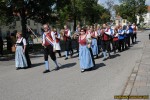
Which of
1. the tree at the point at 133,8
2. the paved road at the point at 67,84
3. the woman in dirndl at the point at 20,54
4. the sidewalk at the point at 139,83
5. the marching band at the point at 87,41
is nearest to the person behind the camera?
the sidewalk at the point at 139,83

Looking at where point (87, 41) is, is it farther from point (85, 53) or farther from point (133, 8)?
point (133, 8)

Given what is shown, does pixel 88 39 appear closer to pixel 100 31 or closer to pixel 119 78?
pixel 119 78

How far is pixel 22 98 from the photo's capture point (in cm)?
783

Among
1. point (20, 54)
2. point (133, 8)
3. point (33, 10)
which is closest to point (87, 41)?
point (20, 54)

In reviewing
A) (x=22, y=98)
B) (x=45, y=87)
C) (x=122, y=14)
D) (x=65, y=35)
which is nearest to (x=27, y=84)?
(x=45, y=87)

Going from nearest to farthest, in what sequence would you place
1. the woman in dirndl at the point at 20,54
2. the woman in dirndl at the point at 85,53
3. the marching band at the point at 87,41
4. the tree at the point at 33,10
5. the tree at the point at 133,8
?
the woman in dirndl at the point at 85,53 < the marching band at the point at 87,41 < the woman in dirndl at the point at 20,54 < the tree at the point at 33,10 < the tree at the point at 133,8

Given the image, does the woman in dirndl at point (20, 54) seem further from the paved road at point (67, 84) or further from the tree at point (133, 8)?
the tree at point (133, 8)

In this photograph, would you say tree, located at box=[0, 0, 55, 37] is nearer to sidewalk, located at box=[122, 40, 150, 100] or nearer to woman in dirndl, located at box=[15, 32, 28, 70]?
woman in dirndl, located at box=[15, 32, 28, 70]

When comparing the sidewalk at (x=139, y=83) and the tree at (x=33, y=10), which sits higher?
the tree at (x=33, y=10)

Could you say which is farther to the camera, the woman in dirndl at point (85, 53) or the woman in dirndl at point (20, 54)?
the woman in dirndl at point (20, 54)

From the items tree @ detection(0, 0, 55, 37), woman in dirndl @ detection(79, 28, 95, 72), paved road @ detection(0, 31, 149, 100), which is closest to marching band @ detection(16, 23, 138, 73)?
woman in dirndl @ detection(79, 28, 95, 72)

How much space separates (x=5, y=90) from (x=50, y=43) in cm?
372

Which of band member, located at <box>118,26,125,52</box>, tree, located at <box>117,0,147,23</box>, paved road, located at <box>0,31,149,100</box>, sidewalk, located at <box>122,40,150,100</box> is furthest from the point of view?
tree, located at <box>117,0,147,23</box>

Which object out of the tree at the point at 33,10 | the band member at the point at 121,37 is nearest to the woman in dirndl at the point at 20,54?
the band member at the point at 121,37
